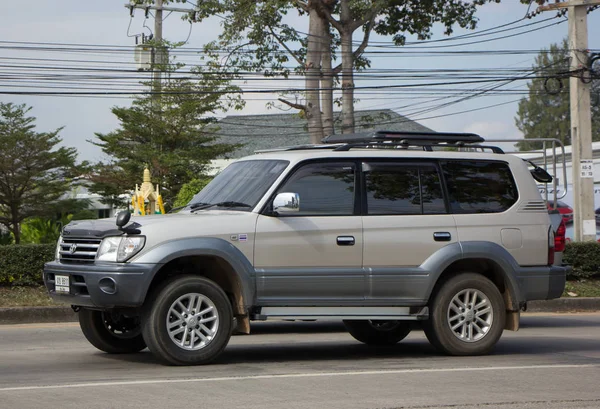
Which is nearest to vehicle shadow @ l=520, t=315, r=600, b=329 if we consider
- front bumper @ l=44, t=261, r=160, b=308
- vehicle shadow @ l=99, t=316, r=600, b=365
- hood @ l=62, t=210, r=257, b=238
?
vehicle shadow @ l=99, t=316, r=600, b=365

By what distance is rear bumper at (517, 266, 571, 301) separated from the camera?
390 inches

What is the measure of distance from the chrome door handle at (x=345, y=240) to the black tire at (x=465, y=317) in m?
1.08

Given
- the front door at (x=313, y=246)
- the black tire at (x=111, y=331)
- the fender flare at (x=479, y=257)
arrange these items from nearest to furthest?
the front door at (x=313, y=246) → the fender flare at (x=479, y=257) → the black tire at (x=111, y=331)

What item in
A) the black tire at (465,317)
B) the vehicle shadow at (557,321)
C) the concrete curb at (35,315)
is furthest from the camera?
the concrete curb at (35,315)

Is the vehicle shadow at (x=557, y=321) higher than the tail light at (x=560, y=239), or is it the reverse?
the tail light at (x=560, y=239)

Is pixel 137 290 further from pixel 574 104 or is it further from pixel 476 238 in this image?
pixel 574 104

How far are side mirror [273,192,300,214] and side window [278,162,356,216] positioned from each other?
24cm

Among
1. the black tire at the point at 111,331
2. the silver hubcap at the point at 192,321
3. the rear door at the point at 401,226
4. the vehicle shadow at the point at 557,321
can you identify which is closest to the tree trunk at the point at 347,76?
the vehicle shadow at the point at 557,321

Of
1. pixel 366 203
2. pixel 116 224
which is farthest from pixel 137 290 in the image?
pixel 366 203

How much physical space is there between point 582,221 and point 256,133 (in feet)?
117

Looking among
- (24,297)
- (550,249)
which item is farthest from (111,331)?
(24,297)

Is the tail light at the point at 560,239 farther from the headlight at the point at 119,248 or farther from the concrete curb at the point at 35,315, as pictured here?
the concrete curb at the point at 35,315

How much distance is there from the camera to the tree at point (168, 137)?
39.5m

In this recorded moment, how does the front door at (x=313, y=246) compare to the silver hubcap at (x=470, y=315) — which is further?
the silver hubcap at (x=470, y=315)
